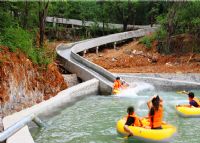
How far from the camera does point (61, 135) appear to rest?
15.2 m

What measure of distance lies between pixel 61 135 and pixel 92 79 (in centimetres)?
1104

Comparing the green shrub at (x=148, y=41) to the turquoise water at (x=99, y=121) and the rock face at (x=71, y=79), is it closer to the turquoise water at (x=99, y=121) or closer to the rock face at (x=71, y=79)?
the rock face at (x=71, y=79)

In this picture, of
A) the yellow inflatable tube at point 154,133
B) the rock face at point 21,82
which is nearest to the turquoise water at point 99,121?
the yellow inflatable tube at point 154,133

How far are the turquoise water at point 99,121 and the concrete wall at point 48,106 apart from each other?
0.49m

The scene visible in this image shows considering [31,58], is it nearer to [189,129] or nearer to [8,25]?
[8,25]

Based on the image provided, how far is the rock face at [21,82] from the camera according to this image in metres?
16.7

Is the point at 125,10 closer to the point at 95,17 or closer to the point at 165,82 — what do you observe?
the point at 95,17

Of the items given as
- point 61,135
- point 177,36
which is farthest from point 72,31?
point 61,135

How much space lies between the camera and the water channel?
14805mm

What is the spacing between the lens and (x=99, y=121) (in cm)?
1739

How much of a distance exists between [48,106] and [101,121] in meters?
2.68

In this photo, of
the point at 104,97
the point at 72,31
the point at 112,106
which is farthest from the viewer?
the point at 72,31

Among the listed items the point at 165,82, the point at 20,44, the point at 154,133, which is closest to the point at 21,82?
the point at 20,44

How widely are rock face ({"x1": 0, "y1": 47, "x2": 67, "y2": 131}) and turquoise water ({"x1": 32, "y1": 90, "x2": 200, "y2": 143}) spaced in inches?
57.9
